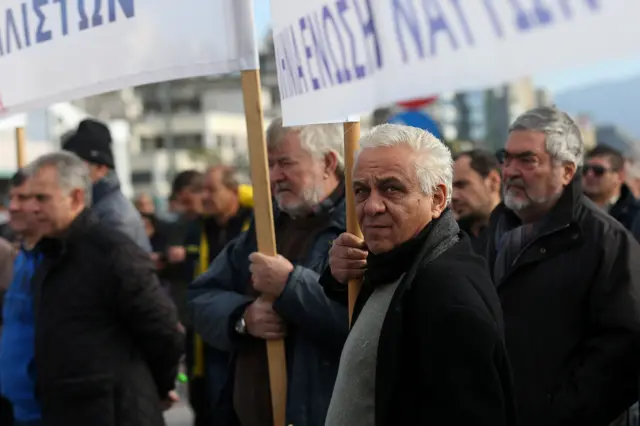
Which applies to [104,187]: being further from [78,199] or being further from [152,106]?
[152,106]

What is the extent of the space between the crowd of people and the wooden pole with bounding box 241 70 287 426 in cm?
5

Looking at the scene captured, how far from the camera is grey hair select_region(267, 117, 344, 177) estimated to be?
423cm

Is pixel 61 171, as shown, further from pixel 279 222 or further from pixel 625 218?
pixel 625 218

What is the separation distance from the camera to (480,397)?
2746mm

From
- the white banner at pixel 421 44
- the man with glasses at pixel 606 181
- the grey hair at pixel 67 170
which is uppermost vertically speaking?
the white banner at pixel 421 44

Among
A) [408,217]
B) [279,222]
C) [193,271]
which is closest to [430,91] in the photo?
[408,217]

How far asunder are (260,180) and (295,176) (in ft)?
1.15

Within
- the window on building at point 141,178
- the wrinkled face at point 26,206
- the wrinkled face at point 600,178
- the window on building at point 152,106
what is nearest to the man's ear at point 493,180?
the wrinkled face at point 600,178

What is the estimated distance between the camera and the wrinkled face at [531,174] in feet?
13.8

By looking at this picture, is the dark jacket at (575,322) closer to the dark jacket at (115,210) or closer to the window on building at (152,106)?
the dark jacket at (115,210)

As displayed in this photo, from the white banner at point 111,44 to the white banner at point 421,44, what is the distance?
38cm

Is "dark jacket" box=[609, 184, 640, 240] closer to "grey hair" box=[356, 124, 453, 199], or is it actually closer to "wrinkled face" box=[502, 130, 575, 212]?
"wrinkled face" box=[502, 130, 575, 212]

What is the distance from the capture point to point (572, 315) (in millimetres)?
3932

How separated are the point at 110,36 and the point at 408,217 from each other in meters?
1.58
